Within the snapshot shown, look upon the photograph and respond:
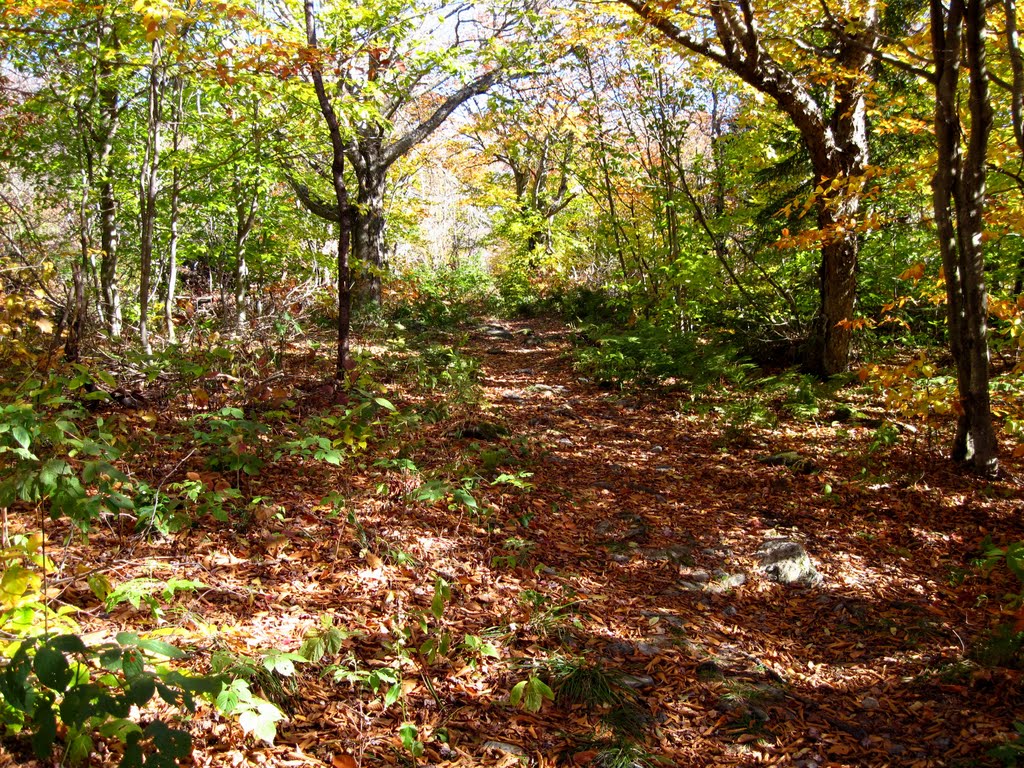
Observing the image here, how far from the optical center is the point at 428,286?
15.6 metres

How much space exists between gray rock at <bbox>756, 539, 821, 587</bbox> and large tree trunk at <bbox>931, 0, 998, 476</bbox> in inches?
83.5

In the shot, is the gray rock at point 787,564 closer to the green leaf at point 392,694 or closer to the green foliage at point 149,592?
the green leaf at point 392,694

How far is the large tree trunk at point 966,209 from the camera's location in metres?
4.46

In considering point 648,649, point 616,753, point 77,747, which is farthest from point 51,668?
point 648,649

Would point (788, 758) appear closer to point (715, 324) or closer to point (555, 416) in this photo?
point (555, 416)

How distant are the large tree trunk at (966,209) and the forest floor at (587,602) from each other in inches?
20.3

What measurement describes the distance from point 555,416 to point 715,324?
3448 millimetres

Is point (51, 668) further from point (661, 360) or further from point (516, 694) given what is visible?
point (661, 360)

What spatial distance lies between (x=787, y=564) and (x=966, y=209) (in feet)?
10.3

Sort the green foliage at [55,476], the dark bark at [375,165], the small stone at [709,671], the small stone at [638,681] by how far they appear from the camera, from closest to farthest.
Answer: the green foliage at [55,476]
the small stone at [638,681]
the small stone at [709,671]
the dark bark at [375,165]

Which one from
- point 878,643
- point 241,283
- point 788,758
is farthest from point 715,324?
point 241,283

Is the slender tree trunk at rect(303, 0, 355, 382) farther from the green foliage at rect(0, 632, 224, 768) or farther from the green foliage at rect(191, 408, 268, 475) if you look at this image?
the green foliage at rect(0, 632, 224, 768)

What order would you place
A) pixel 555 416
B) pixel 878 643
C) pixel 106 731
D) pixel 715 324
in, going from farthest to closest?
pixel 715 324, pixel 555 416, pixel 878 643, pixel 106 731

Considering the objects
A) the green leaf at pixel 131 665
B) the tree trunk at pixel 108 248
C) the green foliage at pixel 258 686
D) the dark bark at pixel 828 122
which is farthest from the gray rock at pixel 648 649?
the tree trunk at pixel 108 248
